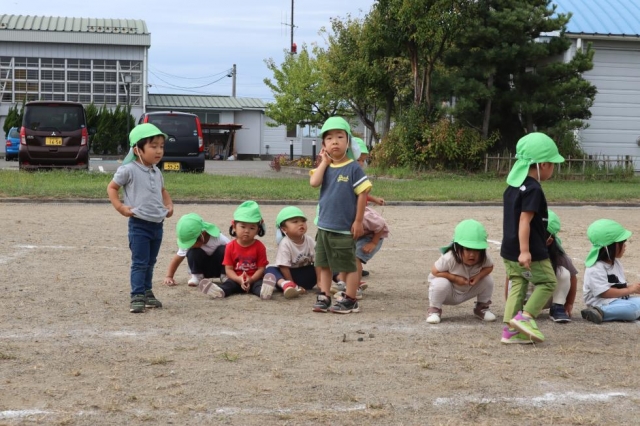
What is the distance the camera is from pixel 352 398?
479cm

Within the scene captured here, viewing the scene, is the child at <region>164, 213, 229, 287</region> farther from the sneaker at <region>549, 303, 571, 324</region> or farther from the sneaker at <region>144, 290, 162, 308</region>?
the sneaker at <region>549, 303, 571, 324</region>

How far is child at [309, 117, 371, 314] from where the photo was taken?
23.2 ft

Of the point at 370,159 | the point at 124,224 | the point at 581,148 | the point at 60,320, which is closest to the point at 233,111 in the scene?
the point at 370,159

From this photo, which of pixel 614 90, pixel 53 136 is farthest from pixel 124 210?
pixel 614 90

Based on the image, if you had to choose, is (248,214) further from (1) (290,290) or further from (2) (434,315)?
(2) (434,315)

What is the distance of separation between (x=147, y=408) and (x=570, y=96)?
24.5 meters

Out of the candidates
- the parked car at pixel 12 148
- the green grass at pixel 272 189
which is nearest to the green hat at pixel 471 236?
the green grass at pixel 272 189

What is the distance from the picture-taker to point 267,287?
25.7ft

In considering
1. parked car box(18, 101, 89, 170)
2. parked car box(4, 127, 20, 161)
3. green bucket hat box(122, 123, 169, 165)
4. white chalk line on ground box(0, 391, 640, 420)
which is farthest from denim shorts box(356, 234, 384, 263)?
parked car box(4, 127, 20, 161)

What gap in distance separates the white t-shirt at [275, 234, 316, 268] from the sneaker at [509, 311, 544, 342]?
2.41m

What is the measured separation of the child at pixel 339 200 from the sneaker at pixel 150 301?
128 cm

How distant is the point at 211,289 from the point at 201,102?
55.0m

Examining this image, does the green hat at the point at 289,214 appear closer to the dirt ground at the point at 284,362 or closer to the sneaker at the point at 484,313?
the dirt ground at the point at 284,362

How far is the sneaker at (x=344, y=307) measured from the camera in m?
7.25
